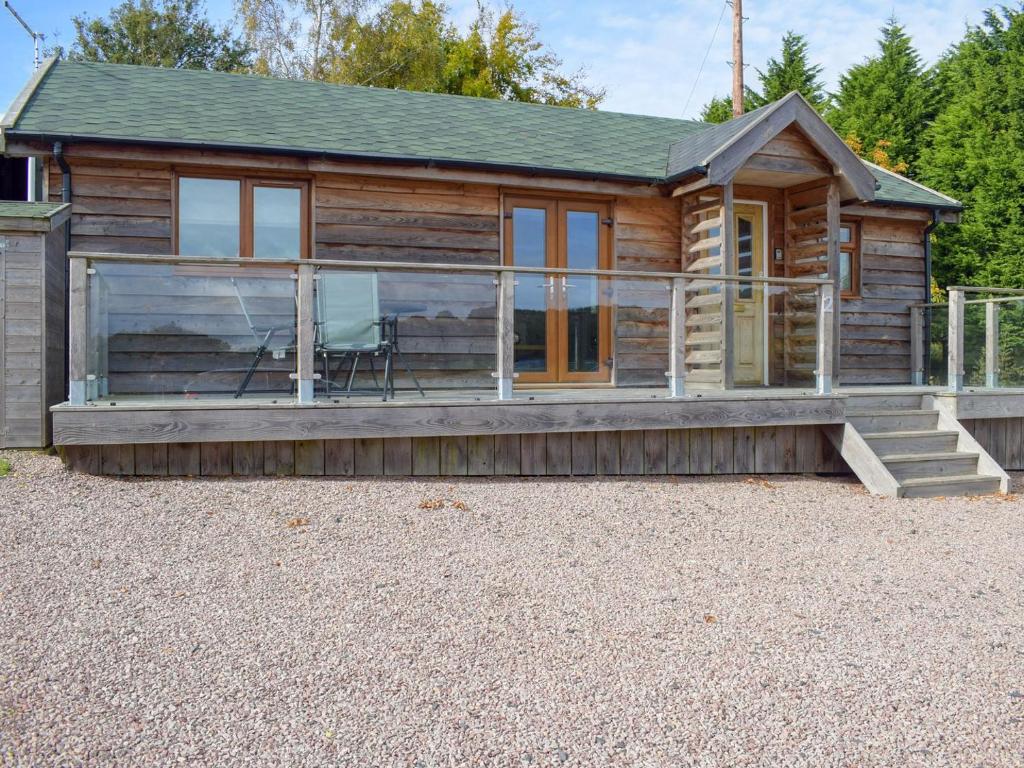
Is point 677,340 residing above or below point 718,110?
below

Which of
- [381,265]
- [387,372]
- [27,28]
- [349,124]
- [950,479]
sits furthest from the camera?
[27,28]

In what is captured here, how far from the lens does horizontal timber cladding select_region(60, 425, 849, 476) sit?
6.53m

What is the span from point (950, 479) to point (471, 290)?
4945 millimetres

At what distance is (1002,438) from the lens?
9.33 metres

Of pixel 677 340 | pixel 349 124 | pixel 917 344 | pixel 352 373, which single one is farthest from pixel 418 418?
pixel 917 344

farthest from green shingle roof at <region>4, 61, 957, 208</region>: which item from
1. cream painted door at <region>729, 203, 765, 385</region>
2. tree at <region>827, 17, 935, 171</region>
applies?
A: tree at <region>827, 17, 935, 171</region>

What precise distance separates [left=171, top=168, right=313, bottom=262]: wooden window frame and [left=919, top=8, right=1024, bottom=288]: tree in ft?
48.3

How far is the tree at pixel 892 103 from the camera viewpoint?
21.4m

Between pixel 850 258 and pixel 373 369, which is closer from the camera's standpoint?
pixel 373 369

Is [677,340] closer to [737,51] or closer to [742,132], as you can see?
[742,132]

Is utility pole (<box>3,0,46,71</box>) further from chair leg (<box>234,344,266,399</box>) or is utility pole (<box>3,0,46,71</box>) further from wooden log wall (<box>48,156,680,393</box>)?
chair leg (<box>234,344,266,399</box>)

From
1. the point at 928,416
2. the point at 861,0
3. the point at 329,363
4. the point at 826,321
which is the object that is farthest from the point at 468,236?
the point at 861,0

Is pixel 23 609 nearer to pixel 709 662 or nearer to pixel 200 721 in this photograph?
pixel 200 721

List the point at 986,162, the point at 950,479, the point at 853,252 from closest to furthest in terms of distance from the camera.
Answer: the point at 950,479
the point at 853,252
the point at 986,162
